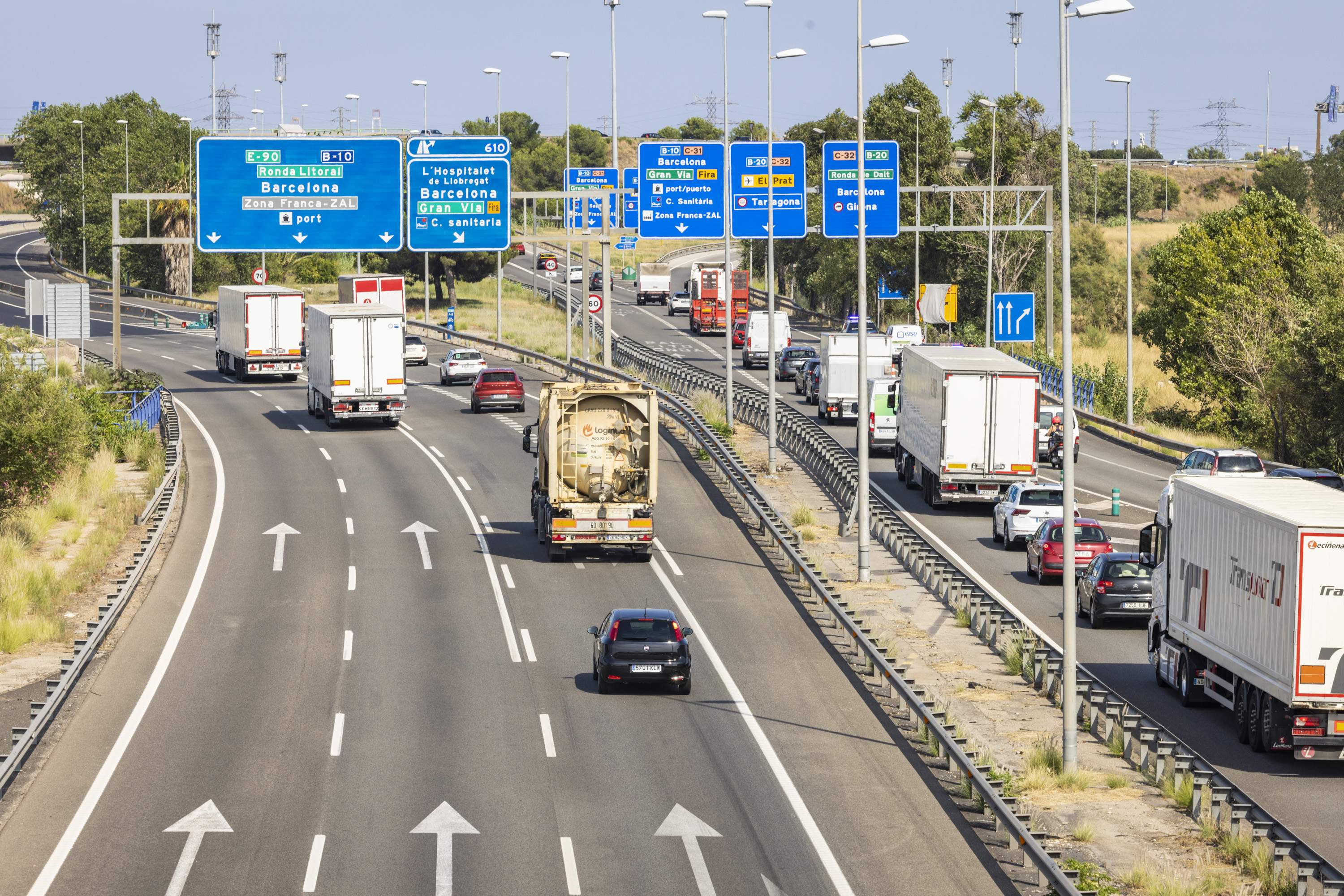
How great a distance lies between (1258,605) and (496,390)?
129 feet

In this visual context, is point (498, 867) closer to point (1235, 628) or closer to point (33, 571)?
point (1235, 628)

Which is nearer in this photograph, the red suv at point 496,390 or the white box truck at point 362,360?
the white box truck at point 362,360

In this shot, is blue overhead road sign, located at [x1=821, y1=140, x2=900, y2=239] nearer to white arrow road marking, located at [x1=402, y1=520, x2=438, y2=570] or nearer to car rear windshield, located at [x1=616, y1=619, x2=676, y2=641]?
white arrow road marking, located at [x1=402, y1=520, x2=438, y2=570]

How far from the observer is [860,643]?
2723 cm

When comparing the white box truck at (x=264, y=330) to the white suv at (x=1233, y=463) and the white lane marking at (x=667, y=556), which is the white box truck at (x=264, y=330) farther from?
the white suv at (x=1233, y=463)

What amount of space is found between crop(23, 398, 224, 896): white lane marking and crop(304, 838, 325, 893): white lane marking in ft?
8.14

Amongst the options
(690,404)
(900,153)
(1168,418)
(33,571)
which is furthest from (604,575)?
(900,153)

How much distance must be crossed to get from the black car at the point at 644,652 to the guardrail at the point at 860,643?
3078 mm

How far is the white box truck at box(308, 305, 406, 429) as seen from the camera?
Result: 172 feet

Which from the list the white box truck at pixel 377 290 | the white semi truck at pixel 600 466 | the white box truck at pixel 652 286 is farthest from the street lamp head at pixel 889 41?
the white box truck at pixel 652 286

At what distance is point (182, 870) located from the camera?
16859 millimetres

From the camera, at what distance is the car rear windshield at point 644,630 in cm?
2511

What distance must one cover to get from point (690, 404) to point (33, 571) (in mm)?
27277

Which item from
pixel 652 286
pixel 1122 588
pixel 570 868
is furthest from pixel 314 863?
pixel 652 286
